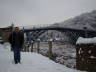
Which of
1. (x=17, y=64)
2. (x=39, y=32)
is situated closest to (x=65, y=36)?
(x=39, y=32)

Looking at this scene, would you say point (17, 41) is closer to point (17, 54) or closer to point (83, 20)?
point (17, 54)

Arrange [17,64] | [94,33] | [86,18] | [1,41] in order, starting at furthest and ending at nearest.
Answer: [86,18] → [94,33] → [1,41] → [17,64]

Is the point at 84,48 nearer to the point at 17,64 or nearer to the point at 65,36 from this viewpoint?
the point at 17,64

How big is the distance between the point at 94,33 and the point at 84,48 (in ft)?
220

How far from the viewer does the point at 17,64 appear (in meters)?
9.77

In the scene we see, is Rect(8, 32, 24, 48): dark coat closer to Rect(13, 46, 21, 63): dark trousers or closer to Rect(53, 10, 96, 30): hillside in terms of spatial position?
Rect(13, 46, 21, 63): dark trousers

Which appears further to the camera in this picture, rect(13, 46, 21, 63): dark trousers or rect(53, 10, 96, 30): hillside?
rect(53, 10, 96, 30): hillside

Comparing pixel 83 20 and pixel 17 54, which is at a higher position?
pixel 83 20

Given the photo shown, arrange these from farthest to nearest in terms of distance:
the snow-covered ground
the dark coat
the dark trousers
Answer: the dark coat → the dark trousers → the snow-covered ground

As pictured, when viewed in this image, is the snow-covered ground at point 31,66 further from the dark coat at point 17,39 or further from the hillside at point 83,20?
the hillside at point 83,20

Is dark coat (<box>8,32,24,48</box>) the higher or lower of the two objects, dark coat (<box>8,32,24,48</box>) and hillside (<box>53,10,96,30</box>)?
the lower

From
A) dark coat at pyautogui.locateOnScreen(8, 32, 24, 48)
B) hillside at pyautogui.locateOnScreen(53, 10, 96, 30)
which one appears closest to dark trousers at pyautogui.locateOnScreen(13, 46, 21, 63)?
dark coat at pyautogui.locateOnScreen(8, 32, 24, 48)

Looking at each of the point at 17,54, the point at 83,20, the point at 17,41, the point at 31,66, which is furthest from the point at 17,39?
the point at 83,20

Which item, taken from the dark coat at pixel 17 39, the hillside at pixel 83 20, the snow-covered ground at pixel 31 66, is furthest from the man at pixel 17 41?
the hillside at pixel 83 20
